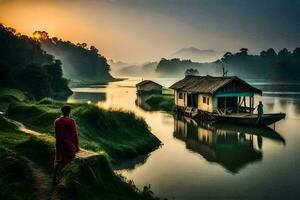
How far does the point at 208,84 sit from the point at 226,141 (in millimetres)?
15671

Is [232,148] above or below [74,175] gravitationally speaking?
below

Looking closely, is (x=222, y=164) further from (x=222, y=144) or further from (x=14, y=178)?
(x=14, y=178)

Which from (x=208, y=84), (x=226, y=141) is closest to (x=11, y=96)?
(x=208, y=84)

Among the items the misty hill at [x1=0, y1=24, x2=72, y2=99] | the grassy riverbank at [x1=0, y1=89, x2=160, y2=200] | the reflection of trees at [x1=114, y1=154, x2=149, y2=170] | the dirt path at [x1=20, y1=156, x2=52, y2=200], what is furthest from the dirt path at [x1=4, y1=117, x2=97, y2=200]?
the misty hill at [x1=0, y1=24, x2=72, y2=99]

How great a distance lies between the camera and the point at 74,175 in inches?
435

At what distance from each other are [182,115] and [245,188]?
32.1 meters

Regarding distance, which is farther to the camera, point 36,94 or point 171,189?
point 36,94

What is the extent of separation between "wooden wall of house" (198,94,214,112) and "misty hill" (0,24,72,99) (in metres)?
35.0

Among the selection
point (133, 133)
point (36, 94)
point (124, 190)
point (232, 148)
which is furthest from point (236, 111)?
point (36, 94)

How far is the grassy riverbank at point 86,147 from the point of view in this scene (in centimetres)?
1108

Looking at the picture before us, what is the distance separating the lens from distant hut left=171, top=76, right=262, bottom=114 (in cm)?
4406

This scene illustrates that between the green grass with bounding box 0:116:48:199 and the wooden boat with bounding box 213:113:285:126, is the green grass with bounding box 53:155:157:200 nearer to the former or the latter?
the green grass with bounding box 0:116:48:199

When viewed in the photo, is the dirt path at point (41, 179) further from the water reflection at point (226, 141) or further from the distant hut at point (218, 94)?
the distant hut at point (218, 94)

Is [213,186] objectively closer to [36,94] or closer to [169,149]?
[169,149]
